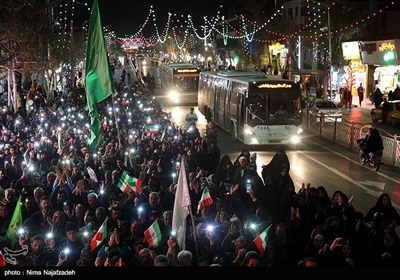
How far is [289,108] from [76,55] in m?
33.1

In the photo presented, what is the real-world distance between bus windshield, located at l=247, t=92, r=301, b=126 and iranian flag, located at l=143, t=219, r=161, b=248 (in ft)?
50.9

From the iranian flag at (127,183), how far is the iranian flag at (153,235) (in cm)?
321

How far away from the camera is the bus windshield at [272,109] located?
23.3 m

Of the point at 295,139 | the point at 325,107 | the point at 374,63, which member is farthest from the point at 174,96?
the point at 295,139

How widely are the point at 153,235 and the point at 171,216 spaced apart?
83 cm

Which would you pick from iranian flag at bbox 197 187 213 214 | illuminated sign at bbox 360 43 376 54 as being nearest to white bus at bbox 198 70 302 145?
iranian flag at bbox 197 187 213 214

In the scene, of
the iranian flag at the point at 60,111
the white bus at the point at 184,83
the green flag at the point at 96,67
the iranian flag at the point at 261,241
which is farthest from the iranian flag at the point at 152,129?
the white bus at the point at 184,83

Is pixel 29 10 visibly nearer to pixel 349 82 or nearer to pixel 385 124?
pixel 385 124

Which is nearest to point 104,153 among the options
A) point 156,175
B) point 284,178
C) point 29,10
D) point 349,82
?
point 156,175

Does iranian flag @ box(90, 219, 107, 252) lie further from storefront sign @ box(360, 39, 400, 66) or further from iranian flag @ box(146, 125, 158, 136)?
storefront sign @ box(360, 39, 400, 66)

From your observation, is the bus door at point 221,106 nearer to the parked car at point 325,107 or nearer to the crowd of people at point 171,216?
the parked car at point 325,107

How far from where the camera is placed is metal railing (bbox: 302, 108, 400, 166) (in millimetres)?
19959

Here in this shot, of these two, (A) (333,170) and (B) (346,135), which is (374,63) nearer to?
(B) (346,135)

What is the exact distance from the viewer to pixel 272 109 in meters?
23.5
